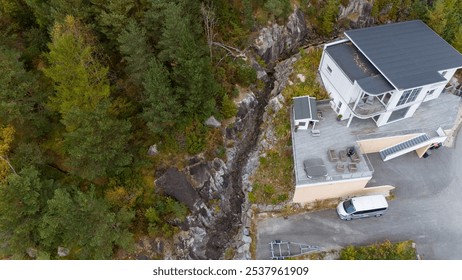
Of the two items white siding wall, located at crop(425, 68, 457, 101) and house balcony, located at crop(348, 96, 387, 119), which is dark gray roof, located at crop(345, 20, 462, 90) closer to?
white siding wall, located at crop(425, 68, 457, 101)

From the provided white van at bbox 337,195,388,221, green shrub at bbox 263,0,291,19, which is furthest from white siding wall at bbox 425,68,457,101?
green shrub at bbox 263,0,291,19

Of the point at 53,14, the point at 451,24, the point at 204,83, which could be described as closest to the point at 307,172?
the point at 204,83

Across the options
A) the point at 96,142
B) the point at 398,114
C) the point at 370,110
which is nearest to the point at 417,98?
the point at 398,114

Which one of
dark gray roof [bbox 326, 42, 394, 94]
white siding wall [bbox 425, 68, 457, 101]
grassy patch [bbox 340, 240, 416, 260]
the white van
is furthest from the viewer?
white siding wall [bbox 425, 68, 457, 101]

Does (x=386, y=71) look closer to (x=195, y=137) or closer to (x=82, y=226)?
(x=195, y=137)

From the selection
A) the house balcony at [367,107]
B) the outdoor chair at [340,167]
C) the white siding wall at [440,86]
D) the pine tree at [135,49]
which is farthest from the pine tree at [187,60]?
the white siding wall at [440,86]
